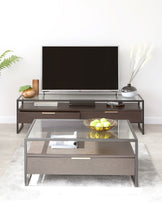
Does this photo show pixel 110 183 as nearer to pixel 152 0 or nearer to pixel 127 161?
pixel 127 161

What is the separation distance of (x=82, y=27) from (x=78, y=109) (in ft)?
4.98

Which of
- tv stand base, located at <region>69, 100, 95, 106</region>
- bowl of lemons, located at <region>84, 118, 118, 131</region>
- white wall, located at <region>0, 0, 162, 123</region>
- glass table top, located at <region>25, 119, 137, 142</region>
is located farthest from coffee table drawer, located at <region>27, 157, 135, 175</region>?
white wall, located at <region>0, 0, 162, 123</region>

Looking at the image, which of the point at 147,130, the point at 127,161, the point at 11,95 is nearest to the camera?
the point at 127,161

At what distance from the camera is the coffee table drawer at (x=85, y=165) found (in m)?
4.10

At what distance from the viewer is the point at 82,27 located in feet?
22.5

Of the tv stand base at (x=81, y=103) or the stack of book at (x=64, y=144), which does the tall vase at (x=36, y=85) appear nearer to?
the tv stand base at (x=81, y=103)

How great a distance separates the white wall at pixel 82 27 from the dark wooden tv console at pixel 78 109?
0.67 meters

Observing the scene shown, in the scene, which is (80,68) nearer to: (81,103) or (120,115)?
(81,103)

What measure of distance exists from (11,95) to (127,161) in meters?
3.56

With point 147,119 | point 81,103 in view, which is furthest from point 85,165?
point 147,119

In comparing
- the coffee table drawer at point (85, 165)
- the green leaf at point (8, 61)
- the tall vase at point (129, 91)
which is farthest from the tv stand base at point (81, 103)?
the coffee table drawer at point (85, 165)

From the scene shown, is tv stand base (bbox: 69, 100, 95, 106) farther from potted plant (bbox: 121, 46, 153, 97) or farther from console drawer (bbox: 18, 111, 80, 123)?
potted plant (bbox: 121, 46, 153, 97)

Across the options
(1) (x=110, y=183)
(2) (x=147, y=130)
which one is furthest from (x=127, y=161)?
(2) (x=147, y=130)

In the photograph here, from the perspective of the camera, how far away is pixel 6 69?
7.00 m
